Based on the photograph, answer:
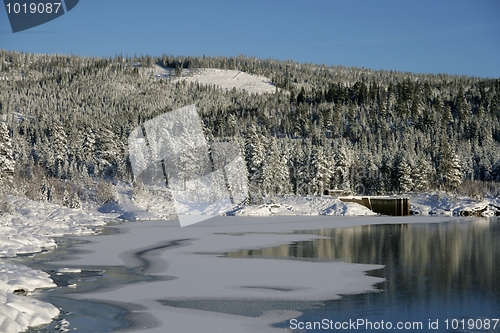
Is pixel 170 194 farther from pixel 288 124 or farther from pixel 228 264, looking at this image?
pixel 288 124

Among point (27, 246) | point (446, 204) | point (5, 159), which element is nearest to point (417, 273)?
point (27, 246)

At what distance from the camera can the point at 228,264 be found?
2270cm

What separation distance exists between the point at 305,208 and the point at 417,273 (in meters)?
48.4

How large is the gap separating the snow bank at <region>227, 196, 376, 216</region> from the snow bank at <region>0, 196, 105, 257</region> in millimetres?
20255

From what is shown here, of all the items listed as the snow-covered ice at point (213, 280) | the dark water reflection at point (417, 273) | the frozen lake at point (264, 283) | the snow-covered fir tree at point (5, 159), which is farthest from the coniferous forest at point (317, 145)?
the dark water reflection at point (417, 273)

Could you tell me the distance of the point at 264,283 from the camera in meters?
18.3

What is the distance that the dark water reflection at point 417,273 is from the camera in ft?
46.2

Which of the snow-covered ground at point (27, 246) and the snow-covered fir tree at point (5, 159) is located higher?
the snow-covered fir tree at point (5, 159)

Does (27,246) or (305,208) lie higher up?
(27,246)

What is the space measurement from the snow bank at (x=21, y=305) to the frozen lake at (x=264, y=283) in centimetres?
50

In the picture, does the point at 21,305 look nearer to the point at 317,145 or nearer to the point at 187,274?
the point at 187,274

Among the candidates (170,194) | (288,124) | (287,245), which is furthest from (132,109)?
(287,245)

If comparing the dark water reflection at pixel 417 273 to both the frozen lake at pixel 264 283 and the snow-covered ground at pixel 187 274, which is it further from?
the snow-covered ground at pixel 187 274

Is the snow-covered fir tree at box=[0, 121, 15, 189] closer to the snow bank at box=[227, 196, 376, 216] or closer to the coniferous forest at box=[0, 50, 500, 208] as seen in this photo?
the coniferous forest at box=[0, 50, 500, 208]
